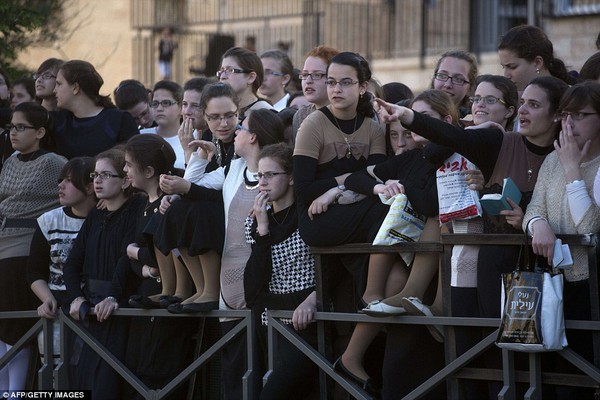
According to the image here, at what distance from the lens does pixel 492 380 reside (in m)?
6.92

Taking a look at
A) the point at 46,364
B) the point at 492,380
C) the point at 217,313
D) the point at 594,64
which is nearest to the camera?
the point at 492,380

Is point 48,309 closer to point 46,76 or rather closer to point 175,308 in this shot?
point 175,308

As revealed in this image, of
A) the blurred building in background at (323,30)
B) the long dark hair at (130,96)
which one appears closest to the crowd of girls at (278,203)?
the long dark hair at (130,96)

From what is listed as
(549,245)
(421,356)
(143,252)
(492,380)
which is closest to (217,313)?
(143,252)

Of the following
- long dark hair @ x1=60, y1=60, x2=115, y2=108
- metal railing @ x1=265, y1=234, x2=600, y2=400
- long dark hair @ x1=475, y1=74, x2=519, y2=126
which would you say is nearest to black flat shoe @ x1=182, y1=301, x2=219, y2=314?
metal railing @ x1=265, y1=234, x2=600, y2=400

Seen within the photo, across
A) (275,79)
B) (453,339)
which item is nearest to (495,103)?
(453,339)

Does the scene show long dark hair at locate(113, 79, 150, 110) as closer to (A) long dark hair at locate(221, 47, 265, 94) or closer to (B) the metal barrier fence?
(A) long dark hair at locate(221, 47, 265, 94)

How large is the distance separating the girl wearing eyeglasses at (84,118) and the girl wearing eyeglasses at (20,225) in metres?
0.32

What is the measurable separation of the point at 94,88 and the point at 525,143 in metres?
4.43

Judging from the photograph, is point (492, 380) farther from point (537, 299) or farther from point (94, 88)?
point (94, 88)

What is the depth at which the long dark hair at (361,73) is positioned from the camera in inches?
312

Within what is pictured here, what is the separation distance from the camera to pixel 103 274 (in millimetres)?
9250

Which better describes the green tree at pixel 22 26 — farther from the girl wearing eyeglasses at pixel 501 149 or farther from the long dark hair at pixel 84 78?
the girl wearing eyeglasses at pixel 501 149

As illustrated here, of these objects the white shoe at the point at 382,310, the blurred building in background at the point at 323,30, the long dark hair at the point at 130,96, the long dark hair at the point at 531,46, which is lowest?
the white shoe at the point at 382,310
